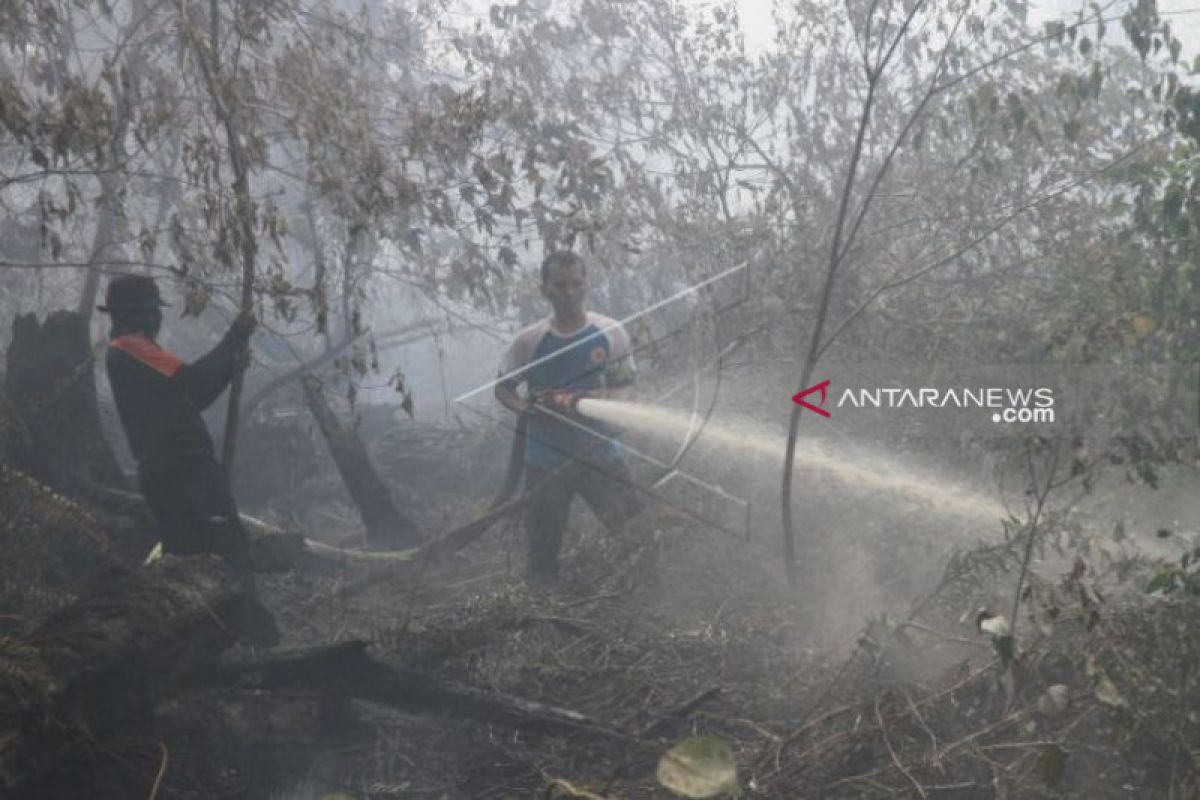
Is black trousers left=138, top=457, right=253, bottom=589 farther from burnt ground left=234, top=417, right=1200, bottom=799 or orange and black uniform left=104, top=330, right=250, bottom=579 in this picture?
burnt ground left=234, top=417, right=1200, bottom=799

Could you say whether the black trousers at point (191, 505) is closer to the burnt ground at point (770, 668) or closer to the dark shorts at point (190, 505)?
the dark shorts at point (190, 505)

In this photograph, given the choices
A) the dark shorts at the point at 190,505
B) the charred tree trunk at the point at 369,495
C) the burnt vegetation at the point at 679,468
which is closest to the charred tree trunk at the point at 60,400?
the burnt vegetation at the point at 679,468

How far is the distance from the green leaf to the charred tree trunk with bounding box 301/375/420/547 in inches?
198

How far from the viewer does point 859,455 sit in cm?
674

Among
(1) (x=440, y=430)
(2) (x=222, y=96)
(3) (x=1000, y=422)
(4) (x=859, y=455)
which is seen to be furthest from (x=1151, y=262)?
(1) (x=440, y=430)

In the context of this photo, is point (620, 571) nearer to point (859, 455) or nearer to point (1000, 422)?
point (859, 455)

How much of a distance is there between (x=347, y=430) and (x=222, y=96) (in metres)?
3.46

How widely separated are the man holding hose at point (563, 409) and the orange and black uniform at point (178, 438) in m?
1.51

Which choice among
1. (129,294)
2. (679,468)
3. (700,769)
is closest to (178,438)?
(129,294)

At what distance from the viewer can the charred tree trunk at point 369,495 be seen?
27.0 ft

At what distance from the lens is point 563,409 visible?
6.23m

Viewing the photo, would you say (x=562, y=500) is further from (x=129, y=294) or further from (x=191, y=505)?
(x=129, y=294)

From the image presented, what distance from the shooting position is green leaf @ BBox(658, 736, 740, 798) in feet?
10.8

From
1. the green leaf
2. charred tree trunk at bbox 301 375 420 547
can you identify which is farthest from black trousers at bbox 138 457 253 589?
the green leaf
